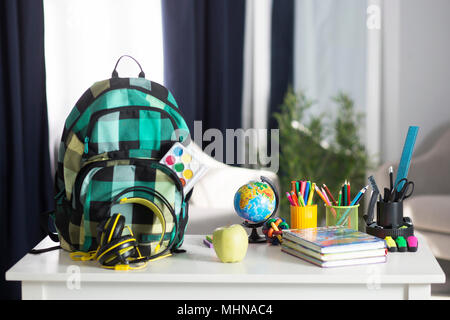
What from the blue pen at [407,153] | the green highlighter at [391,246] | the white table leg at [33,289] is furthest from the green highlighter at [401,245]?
the white table leg at [33,289]

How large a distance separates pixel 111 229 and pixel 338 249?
15.6 inches

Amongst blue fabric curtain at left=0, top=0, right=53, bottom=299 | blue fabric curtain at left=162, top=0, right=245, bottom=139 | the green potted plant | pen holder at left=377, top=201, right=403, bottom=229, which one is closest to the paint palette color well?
pen holder at left=377, top=201, right=403, bottom=229

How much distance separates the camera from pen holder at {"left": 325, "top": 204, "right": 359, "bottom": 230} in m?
1.08

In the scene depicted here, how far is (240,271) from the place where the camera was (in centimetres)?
88

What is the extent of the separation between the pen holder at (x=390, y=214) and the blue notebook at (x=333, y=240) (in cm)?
8

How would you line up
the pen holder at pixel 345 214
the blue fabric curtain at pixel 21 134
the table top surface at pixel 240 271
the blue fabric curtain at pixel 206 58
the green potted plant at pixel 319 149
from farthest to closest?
the green potted plant at pixel 319 149
the blue fabric curtain at pixel 206 58
the blue fabric curtain at pixel 21 134
the pen holder at pixel 345 214
the table top surface at pixel 240 271

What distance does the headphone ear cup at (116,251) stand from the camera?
0.88 m

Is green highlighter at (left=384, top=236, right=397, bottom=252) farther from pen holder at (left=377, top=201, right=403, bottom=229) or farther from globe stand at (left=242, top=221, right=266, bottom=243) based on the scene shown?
globe stand at (left=242, top=221, right=266, bottom=243)

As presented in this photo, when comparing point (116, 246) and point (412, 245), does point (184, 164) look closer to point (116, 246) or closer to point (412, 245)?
point (116, 246)

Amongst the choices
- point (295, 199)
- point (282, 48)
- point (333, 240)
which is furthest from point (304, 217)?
point (282, 48)

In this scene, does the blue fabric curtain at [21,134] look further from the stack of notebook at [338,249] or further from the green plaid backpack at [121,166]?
the stack of notebook at [338,249]

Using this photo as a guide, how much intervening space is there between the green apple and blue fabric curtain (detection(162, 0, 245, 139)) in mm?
1579
